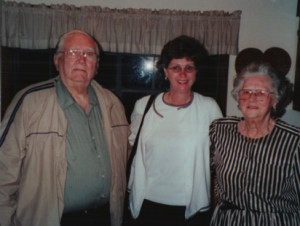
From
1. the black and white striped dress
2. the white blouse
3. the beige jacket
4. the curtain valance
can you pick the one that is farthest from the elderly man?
the curtain valance

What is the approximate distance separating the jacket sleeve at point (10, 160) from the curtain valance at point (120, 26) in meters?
2.27

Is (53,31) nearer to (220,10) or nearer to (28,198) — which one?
(220,10)

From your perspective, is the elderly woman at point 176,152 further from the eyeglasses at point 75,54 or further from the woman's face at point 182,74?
the eyeglasses at point 75,54

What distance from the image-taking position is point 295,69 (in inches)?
139

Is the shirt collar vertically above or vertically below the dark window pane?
below

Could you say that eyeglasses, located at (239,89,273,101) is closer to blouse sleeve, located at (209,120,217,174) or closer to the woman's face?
blouse sleeve, located at (209,120,217,174)

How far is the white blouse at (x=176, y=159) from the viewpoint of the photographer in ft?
5.48

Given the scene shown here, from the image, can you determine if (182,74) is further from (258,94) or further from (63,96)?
(63,96)

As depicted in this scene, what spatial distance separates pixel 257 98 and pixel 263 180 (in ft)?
1.51

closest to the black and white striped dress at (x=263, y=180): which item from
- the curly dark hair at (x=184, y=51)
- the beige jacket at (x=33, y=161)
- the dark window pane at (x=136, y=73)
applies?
the curly dark hair at (x=184, y=51)

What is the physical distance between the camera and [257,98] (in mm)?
1429

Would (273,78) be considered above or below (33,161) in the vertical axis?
above

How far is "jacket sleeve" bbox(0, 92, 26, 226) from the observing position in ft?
4.35

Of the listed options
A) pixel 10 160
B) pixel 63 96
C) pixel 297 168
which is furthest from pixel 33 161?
Answer: pixel 297 168
